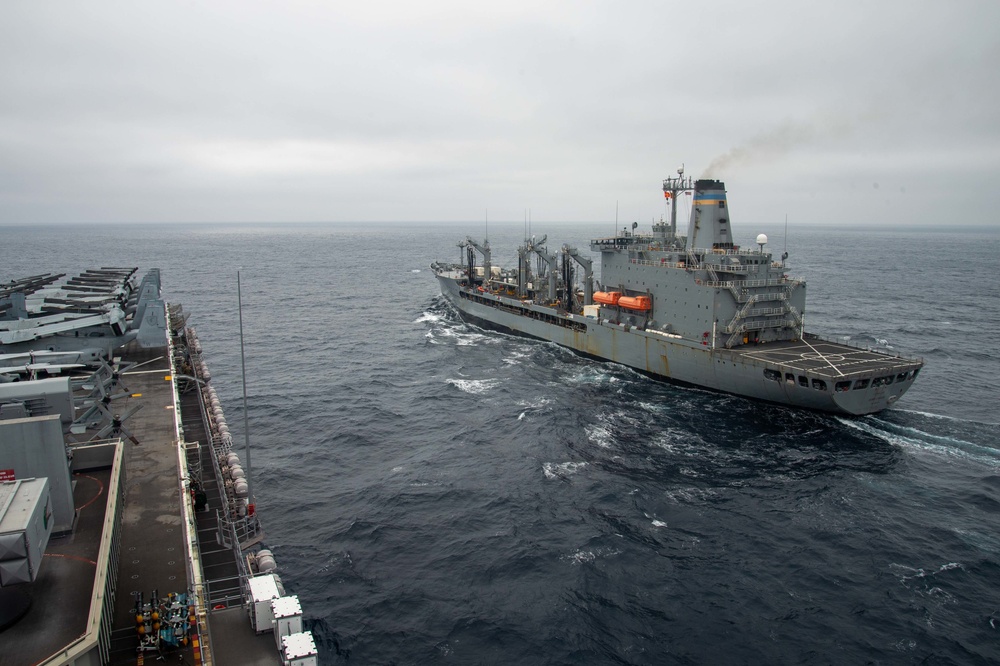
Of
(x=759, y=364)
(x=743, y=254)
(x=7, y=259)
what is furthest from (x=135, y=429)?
(x=7, y=259)

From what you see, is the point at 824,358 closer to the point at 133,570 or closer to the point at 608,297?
the point at 608,297

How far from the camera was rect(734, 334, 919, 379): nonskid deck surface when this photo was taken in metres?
40.3

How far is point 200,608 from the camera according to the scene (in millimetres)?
14812

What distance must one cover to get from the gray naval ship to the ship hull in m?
0.09

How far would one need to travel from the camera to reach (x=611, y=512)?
30.3 m

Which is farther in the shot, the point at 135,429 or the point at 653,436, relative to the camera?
the point at 653,436

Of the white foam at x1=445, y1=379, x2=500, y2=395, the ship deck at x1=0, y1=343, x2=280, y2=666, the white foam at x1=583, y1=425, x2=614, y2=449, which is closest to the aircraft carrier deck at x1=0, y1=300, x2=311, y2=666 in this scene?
the ship deck at x1=0, y1=343, x2=280, y2=666

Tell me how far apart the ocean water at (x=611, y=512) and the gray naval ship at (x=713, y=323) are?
2.08m

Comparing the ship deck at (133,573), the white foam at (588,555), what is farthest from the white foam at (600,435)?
the ship deck at (133,573)

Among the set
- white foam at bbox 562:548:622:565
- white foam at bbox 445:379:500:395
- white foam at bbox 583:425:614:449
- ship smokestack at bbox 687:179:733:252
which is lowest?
white foam at bbox 562:548:622:565

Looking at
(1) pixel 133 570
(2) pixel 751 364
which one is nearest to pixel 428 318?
(2) pixel 751 364

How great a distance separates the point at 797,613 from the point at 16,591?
24.0 metres

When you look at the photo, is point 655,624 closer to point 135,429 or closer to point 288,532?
point 288,532

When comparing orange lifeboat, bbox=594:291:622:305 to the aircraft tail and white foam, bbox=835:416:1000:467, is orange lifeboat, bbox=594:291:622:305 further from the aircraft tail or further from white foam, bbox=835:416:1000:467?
the aircraft tail
